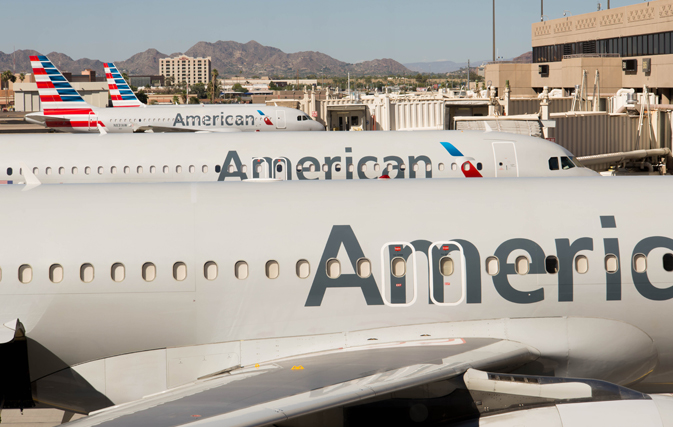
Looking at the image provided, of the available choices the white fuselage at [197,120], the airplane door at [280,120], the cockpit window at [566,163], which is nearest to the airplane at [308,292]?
the cockpit window at [566,163]

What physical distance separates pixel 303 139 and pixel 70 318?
44.2 ft

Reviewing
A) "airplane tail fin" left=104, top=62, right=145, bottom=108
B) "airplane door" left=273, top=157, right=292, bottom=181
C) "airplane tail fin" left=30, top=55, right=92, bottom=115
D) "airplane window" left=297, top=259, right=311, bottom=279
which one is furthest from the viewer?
"airplane tail fin" left=104, top=62, right=145, bottom=108

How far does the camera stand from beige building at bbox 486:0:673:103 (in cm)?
6297

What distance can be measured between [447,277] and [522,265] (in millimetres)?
1102

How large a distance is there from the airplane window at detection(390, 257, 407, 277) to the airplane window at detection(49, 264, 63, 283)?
4790 mm

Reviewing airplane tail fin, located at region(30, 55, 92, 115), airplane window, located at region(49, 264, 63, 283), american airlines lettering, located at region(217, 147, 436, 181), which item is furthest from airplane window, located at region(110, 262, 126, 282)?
airplane tail fin, located at region(30, 55, 92, 115)

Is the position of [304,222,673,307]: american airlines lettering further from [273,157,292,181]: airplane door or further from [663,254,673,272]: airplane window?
[273,157,292,181]: airplane door

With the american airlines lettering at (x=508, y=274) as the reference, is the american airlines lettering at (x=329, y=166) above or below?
above

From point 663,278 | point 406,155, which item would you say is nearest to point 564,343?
point 663,278

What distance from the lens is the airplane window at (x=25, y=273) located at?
939 centimetres

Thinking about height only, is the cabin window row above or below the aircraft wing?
above

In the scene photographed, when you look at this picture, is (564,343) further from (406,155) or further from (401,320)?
(406,155)

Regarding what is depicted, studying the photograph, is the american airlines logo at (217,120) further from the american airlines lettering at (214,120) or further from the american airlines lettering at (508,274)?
the american airlines lettering at (508,274)

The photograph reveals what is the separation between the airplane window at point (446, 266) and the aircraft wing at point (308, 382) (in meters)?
0.96
